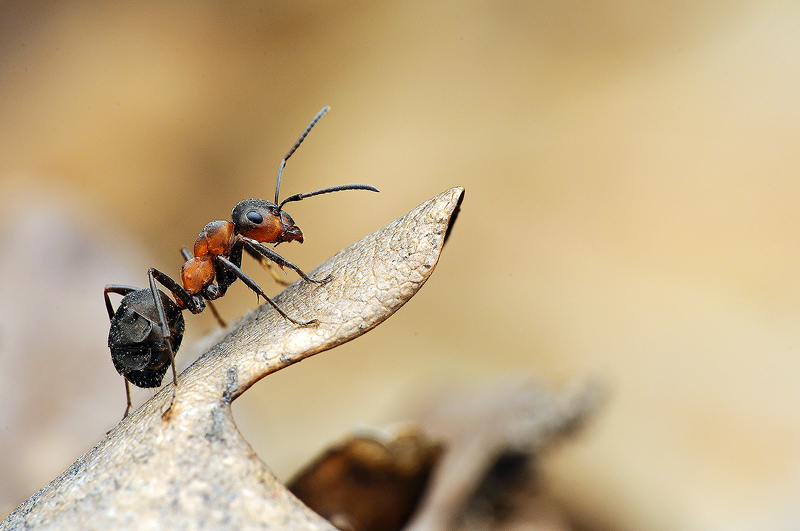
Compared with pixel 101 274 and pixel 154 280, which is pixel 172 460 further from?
pixel 101 274

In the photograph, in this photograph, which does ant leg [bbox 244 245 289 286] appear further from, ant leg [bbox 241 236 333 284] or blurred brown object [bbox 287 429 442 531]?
blurred brown object [bbox 287 429 442 531]

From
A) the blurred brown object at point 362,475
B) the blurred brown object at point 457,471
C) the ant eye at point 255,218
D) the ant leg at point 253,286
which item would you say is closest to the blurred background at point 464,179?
the blurred brown object at point 457,471

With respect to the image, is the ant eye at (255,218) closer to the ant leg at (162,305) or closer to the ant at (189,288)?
the ant at (189,288)

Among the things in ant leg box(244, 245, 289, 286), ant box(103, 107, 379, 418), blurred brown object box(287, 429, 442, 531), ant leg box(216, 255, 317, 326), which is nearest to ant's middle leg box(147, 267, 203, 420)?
ant box(103, 107, 379, 418)

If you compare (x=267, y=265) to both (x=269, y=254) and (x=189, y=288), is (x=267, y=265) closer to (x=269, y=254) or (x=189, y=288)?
(x=189, y=288)

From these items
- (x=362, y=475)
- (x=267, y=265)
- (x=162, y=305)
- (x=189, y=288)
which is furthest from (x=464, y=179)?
(x=362, y=475)

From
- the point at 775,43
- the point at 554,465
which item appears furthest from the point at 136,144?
the point at 775,43

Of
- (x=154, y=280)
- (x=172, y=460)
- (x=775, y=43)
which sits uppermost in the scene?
(x=775, y=43)
